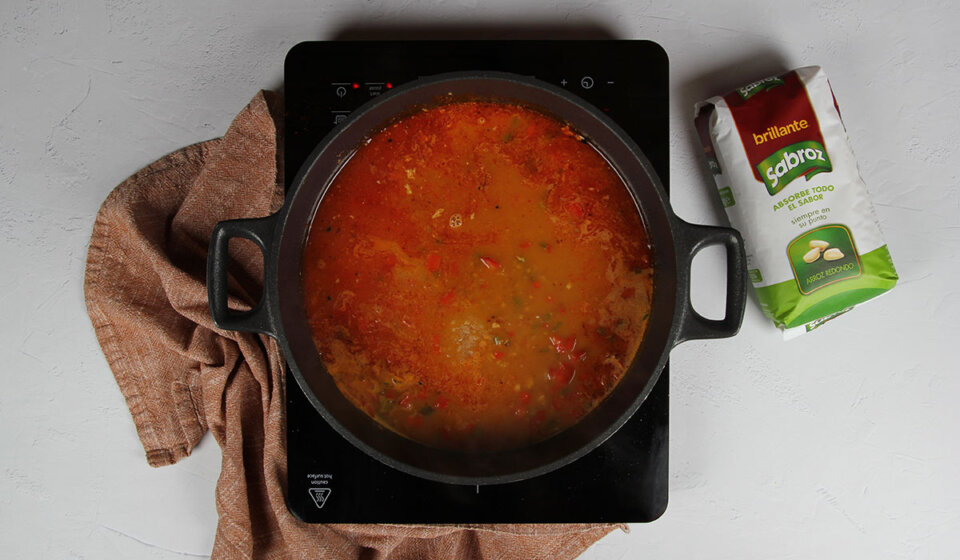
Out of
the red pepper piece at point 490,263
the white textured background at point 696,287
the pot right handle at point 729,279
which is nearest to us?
the pot right handle at point 729,279

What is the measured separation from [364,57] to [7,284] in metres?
0.77

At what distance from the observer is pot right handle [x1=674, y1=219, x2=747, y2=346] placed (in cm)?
94

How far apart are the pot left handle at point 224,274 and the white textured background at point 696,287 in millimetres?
356

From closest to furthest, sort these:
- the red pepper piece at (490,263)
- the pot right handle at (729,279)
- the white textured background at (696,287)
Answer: the pot right handle at (729,279)
the red pepper piece at (490,263)
the white textured background at (696,287)

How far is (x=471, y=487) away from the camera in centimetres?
114

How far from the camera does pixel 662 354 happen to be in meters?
0.94

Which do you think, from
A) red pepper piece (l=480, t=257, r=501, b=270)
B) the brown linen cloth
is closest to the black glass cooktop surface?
the brown linen cloth

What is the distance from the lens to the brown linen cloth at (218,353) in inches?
45.6

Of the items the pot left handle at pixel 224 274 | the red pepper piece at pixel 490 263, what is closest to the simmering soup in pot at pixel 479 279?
the red pepper piece at pixel 490 263

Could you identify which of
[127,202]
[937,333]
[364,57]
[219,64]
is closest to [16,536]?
[127,202]

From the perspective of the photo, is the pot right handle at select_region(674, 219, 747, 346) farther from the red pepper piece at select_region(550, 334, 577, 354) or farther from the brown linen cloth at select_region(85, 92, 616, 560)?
the brown linen cloth at select_region(85, 92, 616, 560)

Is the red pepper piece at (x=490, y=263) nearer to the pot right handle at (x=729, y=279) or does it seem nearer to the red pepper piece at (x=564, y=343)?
the red pepper piece at (x=564, y=343)

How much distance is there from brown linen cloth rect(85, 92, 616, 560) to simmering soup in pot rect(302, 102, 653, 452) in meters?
0.17

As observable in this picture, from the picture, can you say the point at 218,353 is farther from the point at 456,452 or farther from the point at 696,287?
the point at 696,287
